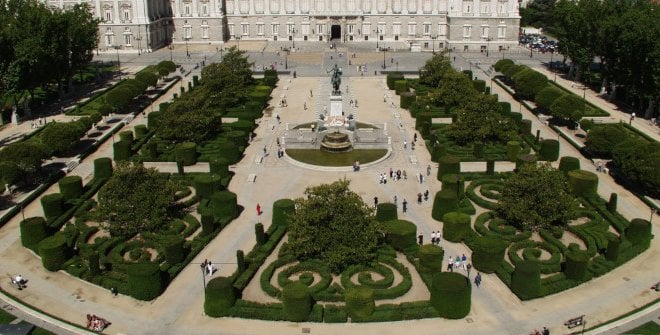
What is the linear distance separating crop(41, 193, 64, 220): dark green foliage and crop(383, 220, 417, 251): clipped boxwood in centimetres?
2802

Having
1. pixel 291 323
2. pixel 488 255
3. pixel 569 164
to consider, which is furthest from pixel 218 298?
pixel 569 164

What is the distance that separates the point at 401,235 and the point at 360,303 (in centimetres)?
928

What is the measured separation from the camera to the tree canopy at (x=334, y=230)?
44.5 metres

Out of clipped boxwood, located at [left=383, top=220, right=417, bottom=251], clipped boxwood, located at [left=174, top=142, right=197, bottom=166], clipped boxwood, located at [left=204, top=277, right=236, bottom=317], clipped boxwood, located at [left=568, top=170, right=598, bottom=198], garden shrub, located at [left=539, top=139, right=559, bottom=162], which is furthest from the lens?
garden shrub, located at [left=539, top=139, right=559, bottom=162]

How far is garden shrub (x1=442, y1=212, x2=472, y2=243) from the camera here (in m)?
49.8

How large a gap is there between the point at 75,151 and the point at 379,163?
34.6 metres

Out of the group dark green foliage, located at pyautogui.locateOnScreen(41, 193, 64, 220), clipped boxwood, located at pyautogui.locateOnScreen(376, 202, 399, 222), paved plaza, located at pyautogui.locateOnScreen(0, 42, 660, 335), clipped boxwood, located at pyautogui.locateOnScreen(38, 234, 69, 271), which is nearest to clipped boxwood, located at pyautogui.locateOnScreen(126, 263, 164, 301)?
paved plaza, located at pyautogui.locateOnScreen(0, 42, 660, 335)

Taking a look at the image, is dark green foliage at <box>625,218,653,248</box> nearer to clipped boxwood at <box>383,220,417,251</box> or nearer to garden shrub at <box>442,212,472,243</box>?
garden shrub at <box>442,212,472,243</box>

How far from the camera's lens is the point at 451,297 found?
3959 centimetres

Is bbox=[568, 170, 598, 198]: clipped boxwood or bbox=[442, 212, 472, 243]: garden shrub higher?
bbox=[568, 170, 598, 198]: clipped boxwood

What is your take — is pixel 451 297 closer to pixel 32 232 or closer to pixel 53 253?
pixel 53 253

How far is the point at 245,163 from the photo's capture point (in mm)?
68812

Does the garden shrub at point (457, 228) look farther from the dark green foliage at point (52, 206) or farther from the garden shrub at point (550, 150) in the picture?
the dark green foliage at point (52, 206)

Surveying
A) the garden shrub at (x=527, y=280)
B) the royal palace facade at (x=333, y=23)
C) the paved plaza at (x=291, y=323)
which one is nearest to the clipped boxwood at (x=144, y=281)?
the paved plaza at (x=291, y=323)
